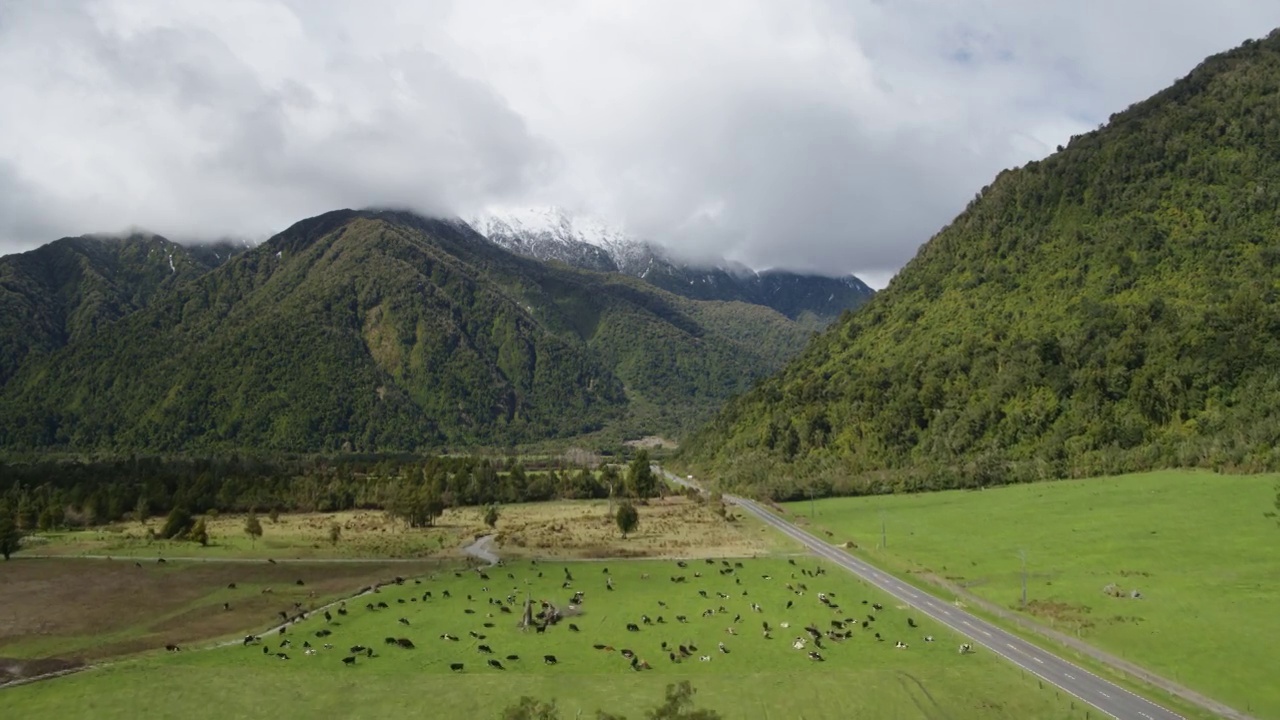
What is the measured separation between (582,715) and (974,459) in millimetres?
134726

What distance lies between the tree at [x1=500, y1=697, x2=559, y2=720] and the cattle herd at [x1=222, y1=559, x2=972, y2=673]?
1281cm

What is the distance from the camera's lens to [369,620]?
272 feet

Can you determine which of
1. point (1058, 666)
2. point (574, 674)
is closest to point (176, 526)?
point (574, 674)

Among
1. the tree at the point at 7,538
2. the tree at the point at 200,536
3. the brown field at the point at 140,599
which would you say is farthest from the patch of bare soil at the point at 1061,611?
the tree at the point at 7,538

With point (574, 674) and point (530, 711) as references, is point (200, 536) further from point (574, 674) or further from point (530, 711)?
point (530, 711)

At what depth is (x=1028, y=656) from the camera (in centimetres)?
6844

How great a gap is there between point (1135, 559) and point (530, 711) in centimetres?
7187

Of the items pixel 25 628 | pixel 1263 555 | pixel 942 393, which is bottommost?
pixel 25 628

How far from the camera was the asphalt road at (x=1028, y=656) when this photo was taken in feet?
188

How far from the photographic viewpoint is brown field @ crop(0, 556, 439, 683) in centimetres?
7575

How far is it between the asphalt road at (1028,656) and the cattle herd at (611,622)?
4228 mm

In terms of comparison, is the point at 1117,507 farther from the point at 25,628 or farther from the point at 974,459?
the point at 25,628

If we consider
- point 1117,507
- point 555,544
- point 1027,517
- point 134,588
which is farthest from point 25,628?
point 1117,507

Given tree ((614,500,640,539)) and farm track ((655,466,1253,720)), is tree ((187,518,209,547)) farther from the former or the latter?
farm track ((655,466,1253,720))
